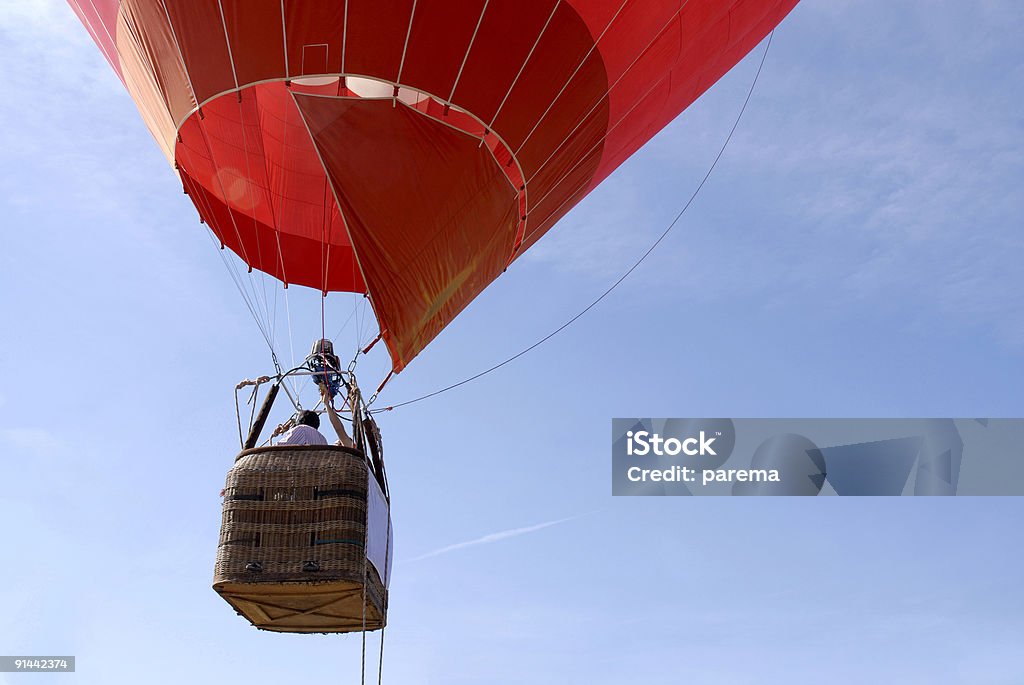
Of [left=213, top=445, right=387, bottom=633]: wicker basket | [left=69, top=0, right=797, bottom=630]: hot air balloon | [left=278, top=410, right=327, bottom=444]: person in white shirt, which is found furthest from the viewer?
[left=69, top=0, right=797, bottom=630]: hot air balloon

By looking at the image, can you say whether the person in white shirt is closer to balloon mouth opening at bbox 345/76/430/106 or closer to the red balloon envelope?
the red balloon envelope

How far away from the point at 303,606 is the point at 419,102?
279 centimetres

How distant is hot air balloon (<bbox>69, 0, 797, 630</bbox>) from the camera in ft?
21.2

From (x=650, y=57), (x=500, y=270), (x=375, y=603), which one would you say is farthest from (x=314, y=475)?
(x=650, y=57)

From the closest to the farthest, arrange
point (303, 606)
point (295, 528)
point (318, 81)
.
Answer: point (295, 528)
point (303, 606)
point (318, 81)

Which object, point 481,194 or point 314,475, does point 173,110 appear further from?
point 314,475

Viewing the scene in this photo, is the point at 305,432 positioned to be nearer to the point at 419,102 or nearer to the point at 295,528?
the point at 295,528

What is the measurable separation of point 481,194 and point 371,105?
2.62 feet

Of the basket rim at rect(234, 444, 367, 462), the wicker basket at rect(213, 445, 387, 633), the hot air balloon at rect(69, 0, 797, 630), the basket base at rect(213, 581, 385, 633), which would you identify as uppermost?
the hot air balloon at rect(69, 0, 797, 630)

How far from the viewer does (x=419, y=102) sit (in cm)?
691

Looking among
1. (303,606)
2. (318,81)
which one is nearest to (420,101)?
(318,81)

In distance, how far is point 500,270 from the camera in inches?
314

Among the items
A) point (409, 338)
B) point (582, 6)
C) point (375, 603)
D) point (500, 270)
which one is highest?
point (582, 6)

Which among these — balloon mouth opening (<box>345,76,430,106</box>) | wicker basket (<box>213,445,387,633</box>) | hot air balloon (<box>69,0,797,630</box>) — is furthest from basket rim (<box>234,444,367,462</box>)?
balloon mouth opening (<box>345,76,430,106</box>)
